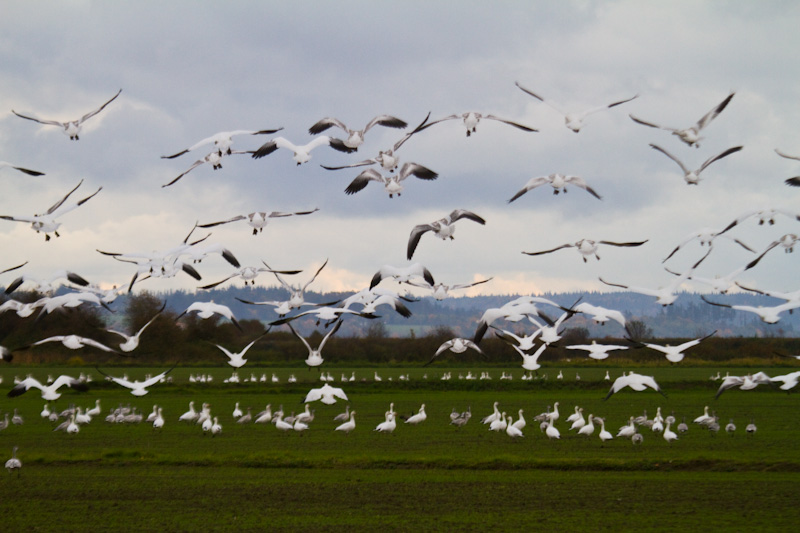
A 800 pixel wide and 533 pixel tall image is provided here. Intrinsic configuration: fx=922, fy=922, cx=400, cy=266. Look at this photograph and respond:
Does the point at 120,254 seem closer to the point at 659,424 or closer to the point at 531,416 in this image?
the point at 659,424

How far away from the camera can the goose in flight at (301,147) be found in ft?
84.0

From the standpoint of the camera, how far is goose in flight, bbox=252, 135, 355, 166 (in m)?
25.6

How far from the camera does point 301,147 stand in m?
25.7

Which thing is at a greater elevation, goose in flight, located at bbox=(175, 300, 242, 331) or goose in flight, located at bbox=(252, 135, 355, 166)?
goose in flight, located at bbox=(252, 135, 355, 166)

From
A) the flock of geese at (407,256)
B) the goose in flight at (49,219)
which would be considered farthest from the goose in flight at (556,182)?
the goose in flight at (49,219)

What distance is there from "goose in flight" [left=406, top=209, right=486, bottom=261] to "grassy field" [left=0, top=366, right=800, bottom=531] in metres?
6.04

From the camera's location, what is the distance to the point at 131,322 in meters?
94.8

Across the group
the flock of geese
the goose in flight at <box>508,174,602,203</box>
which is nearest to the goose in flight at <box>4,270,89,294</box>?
the flock of geese

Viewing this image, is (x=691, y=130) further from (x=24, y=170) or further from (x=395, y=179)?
(x=24, y=170)

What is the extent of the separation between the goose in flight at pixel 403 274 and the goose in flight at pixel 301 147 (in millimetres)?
3442

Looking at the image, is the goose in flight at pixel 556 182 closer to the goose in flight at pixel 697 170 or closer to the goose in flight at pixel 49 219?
the goose in flight at pixel 697 170

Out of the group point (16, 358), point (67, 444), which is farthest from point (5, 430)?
point (16, 358)

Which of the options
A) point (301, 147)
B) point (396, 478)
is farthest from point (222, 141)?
point (396, 478)

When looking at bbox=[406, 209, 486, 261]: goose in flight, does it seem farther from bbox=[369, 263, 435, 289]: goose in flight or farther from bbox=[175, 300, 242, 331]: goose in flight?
bbox=[175, 300, 242, 331]: goose in flight
